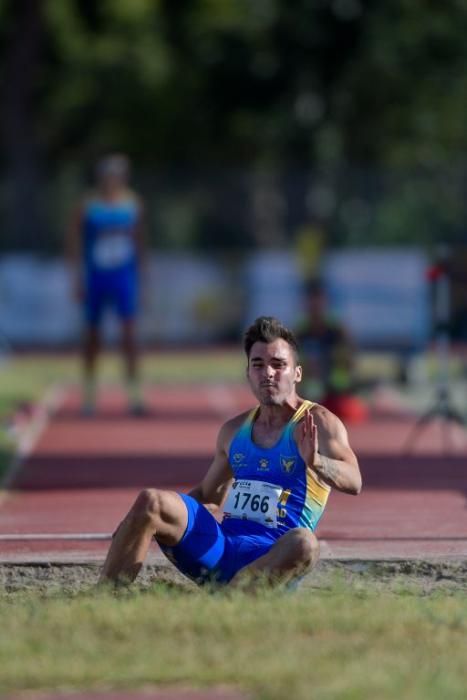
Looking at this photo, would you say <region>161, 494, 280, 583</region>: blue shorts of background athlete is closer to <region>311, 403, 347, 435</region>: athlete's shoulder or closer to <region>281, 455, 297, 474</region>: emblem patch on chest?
<region>281, 455, 297, 474</region>: emblem patch on chest

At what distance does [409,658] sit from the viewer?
18.2ft

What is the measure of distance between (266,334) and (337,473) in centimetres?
68

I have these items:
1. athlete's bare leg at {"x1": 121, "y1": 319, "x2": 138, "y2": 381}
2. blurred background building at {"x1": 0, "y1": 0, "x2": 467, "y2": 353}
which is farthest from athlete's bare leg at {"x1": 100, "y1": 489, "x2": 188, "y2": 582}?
blurred background building at {"x1": 0, "y1": 0, "x2": 467, "y2": 353}

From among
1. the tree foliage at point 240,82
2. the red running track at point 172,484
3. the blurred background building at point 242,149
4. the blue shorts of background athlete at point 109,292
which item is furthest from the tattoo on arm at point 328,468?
the tree foliage at point 240,82

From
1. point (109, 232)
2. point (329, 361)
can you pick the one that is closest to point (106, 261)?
point (109, 232)

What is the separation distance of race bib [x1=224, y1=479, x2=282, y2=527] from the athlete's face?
→ 0.35 metres

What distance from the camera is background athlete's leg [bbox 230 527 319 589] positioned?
262 inches

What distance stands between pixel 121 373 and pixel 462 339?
6.75 m

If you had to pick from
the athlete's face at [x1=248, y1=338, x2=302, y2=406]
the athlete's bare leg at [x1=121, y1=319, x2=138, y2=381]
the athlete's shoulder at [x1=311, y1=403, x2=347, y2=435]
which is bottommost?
the athlete's bare leg at [x1=121, y1=319, x2=138, y2=381]

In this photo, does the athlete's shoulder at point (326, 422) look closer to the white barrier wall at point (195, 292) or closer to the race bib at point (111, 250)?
the race bib at point (111, 250)

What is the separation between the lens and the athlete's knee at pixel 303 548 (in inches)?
262

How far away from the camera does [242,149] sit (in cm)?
4391

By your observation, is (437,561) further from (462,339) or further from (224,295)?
(224,295)

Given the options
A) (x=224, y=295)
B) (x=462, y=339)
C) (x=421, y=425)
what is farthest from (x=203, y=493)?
(x=224, y=295)
